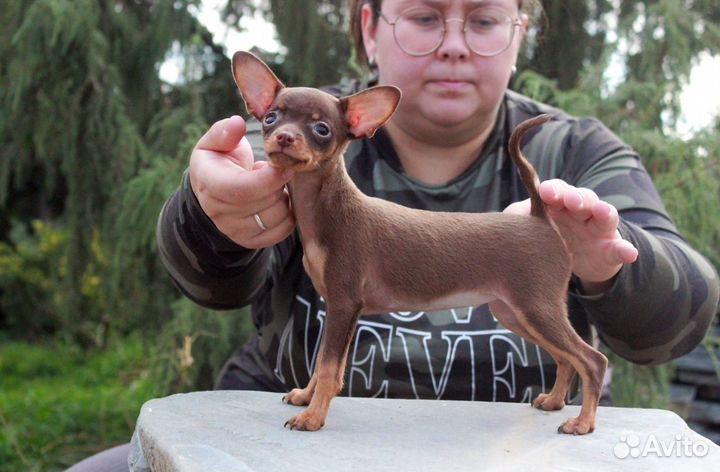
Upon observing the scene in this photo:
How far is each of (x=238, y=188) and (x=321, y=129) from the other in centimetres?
30

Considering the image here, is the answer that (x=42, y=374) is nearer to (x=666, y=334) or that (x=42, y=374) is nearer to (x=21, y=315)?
(x=21, y=315)

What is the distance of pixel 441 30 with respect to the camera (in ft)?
8.36

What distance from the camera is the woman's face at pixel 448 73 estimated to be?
2.54m

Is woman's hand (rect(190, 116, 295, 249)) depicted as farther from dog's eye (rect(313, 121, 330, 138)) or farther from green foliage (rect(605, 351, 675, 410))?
green foliage (rect(605, 351, 675, 410))

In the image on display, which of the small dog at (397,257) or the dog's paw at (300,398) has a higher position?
the small dog at (397,257)

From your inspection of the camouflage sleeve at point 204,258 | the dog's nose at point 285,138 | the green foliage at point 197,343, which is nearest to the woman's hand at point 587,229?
the dog's nose at point 285,138

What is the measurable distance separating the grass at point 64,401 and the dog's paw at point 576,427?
2.96m

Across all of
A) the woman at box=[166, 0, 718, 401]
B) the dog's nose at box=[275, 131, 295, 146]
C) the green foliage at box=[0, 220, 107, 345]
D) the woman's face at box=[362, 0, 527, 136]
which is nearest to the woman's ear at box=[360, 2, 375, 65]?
the woman at box=[166, 0, 718, 401]

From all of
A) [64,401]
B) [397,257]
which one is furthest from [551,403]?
[64,401]

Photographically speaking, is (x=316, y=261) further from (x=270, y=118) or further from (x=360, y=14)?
(x=360, y=14)

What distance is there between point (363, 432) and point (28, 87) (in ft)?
10.0

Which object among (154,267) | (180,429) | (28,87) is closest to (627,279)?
(180,429)

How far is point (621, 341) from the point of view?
250 cm

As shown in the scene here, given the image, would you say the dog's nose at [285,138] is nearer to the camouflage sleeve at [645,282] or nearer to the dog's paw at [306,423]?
the dog's paw at [306,423]
